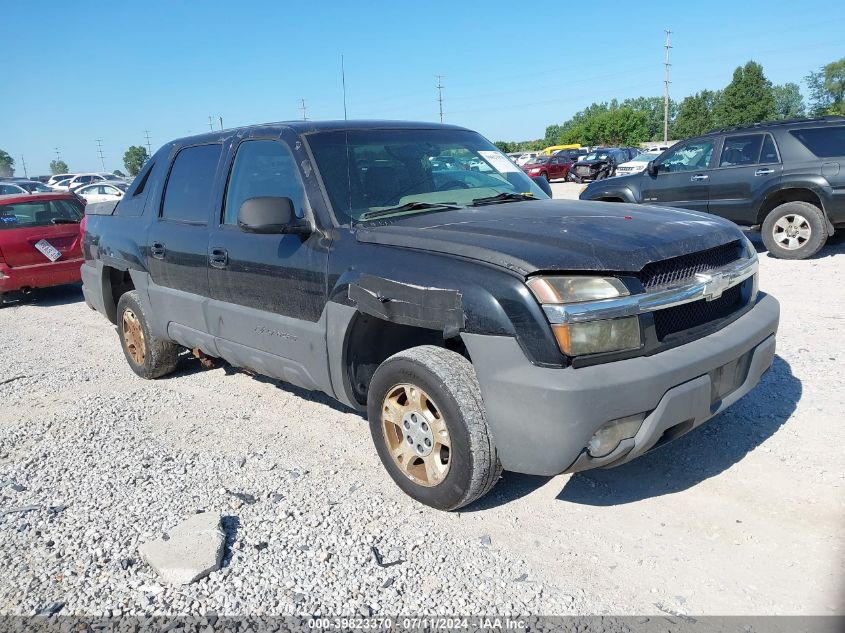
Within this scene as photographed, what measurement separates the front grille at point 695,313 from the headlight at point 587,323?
200 millimetres

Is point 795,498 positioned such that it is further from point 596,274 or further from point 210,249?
point 210,249

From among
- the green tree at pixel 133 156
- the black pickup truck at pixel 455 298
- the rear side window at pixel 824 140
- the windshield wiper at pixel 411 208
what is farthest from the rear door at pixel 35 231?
the green tree at pixel 133 156

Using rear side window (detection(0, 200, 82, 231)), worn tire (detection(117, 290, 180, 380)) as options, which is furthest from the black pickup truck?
rear side window (detection(0, 200, 82, 231))

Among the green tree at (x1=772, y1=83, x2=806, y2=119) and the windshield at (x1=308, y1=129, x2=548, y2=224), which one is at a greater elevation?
the green tree at (x1=772, y1=83, x2=806, y2=119)

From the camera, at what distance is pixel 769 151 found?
9.04m

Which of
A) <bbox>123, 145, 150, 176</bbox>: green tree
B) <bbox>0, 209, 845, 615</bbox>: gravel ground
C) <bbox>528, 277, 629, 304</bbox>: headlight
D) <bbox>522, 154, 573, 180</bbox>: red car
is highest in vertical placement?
<bbox>123, 145, 150, 176</bbox>: green tree

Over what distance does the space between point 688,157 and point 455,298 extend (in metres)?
8.64

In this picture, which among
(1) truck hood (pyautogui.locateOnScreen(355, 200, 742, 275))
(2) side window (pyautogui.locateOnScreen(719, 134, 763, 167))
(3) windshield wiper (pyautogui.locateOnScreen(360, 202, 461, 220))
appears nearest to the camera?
(1) truck hood (pyautogui.locateOnScreen(355, 200, 742, 275))

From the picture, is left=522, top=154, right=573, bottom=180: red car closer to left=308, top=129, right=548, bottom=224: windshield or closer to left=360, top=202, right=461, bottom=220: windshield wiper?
left=308, top=129, right=548, bottom=224: windshield

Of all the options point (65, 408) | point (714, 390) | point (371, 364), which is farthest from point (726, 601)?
point (65, 408)

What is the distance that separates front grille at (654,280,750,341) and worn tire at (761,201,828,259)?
642 cm

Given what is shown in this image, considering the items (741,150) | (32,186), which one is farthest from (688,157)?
(32,186)

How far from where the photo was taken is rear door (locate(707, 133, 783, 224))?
897 cm

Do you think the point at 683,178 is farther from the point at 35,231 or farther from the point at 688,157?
the point at 35,231
